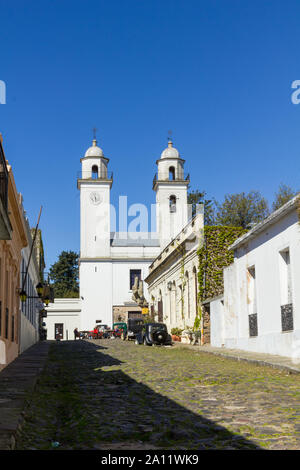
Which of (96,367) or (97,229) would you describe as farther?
(97,229)

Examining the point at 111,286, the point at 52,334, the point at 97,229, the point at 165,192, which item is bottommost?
the point at 52,334

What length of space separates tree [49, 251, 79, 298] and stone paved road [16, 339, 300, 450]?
74.7m

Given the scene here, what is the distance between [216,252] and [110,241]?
30.4m

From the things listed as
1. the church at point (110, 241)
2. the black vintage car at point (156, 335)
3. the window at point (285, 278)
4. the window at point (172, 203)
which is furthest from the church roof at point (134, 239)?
the window at point (285, 278)

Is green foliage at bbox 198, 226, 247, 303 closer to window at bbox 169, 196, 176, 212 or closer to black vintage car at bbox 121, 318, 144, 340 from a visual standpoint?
black vintage car at bbox 121, 318, 144, 340

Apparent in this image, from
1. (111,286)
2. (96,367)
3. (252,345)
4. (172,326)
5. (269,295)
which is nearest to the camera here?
(96,367)

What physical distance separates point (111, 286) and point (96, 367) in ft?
130

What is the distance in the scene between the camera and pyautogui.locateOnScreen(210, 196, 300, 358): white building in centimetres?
1479

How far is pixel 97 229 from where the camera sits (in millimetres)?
54531

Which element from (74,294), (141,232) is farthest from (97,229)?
(74,294)

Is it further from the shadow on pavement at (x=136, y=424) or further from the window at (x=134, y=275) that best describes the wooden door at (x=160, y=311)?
the shadow on pavement at (x=136, y=424)

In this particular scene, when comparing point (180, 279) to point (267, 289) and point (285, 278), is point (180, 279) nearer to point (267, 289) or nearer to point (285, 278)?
point (267, 289)

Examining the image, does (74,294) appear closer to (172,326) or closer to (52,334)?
(52,334)

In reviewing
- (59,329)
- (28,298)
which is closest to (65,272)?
(59,329)
